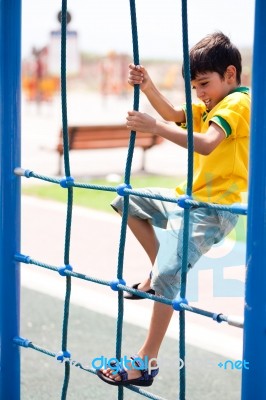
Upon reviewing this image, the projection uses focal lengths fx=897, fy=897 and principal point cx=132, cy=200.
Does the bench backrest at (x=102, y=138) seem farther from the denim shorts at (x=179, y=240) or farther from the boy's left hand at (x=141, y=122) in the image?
the boy's left hand at (x=141, y=122)

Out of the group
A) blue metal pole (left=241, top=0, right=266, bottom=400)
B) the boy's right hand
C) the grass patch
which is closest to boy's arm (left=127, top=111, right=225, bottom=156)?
the boy's right hand

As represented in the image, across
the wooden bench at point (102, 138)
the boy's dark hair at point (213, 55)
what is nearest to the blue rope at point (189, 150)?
the boy's dark hair at point (213, 55)

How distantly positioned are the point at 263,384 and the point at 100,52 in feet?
147

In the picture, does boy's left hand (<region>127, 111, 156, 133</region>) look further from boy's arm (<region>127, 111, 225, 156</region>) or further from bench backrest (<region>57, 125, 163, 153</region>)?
bench backrest (<region>57, 125, 163, 153</region>)

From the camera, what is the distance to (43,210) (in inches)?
319

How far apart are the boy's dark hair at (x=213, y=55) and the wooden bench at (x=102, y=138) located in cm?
804

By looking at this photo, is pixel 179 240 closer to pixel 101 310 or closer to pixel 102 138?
pixel 101 310

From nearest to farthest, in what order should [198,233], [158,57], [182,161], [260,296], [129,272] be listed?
[260,296], [198,233], [129,272], [182,161], [158,57]

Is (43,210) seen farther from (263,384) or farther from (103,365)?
(263,384)

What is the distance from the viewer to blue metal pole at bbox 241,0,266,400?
2.05 meters

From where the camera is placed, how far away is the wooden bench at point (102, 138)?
427 inches

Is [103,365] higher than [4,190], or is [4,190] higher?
[4,190]

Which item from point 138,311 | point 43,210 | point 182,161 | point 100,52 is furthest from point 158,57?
point 138,311

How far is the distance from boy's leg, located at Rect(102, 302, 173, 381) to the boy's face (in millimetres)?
628
